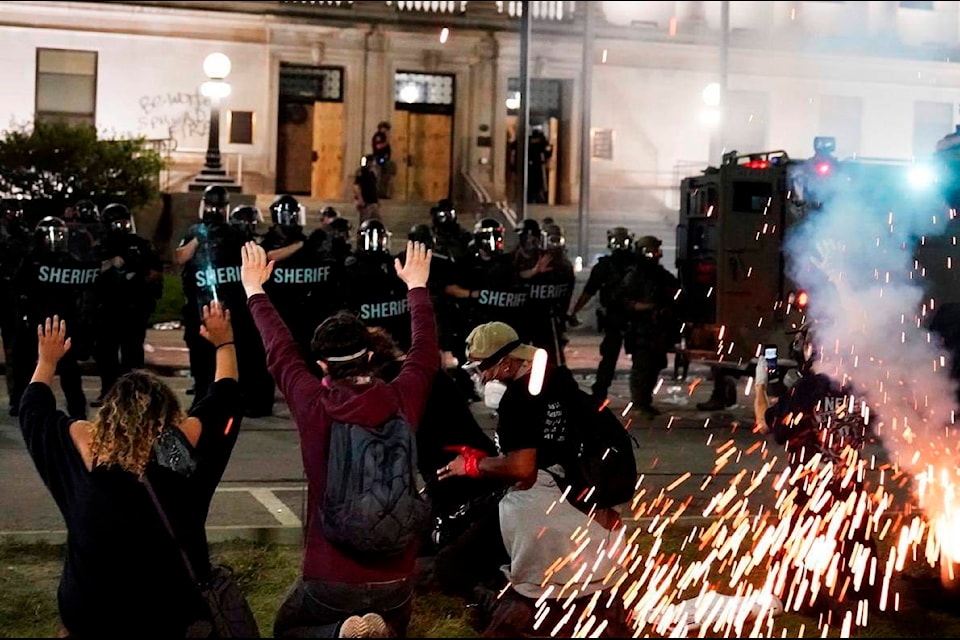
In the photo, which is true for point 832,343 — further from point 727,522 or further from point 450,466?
point 450,466

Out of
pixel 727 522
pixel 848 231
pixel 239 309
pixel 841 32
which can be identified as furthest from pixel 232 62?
pixel 727 522

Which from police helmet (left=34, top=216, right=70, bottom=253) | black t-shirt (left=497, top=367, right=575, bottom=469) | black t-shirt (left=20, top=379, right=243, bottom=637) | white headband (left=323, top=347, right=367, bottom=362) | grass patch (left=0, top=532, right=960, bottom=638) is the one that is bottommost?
grass patch (left=0, top=532, right=960, bottom=638)

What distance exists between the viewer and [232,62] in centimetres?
2902

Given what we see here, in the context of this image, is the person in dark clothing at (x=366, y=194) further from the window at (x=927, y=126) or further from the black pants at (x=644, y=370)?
the window at (x=927, y=126)

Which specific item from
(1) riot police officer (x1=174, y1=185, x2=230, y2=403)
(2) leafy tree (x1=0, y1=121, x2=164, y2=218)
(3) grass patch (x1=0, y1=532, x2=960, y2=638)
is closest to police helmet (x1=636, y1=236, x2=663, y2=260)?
(1) riot police officer (x1=174, y1=185, x2=230, y2=403)

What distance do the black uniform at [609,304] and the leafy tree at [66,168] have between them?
38.8ft

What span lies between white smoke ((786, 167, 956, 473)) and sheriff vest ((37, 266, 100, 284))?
19.2 feet

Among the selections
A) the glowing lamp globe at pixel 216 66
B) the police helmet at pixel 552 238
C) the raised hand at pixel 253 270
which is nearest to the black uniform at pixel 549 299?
the police helmet at pixel 552 238

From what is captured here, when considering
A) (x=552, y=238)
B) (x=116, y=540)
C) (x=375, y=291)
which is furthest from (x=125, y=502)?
(x=552, y=238)

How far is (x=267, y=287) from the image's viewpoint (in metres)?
11.5

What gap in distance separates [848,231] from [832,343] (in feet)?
11.6

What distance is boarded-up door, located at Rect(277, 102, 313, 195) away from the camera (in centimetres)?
2994

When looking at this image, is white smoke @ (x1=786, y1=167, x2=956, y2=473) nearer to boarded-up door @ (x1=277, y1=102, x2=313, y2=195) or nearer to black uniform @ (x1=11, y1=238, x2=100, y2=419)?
black uniform @ (x1=11, y1=238, x2=100, y2=419)

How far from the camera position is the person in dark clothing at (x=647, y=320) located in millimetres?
12883
